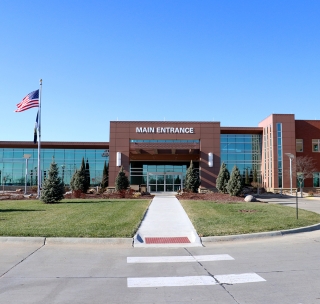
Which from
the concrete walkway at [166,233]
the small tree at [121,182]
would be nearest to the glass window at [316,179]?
the small tree at [121,182]

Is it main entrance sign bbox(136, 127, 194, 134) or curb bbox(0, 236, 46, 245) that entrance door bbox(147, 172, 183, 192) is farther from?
curb bbox(0, 236, 46, 245)

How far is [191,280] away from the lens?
6590mm

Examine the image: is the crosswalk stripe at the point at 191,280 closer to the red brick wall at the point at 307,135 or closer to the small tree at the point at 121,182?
the small tree at the point at 121,182

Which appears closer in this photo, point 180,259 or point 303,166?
point 180,259

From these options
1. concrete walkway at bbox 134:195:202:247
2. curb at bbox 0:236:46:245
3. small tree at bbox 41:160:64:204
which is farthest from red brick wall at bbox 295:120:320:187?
curb at bbox 0:236:46:245

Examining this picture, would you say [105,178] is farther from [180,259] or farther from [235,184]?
[180,259]

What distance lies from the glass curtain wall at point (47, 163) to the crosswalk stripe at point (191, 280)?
4240cm

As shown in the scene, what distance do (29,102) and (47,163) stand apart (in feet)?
75.9

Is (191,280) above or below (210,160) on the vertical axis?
A: below

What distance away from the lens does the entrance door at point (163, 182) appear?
150 feet

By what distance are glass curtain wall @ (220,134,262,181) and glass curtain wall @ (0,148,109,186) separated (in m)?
→ 16.7

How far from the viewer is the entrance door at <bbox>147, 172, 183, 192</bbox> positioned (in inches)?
1801

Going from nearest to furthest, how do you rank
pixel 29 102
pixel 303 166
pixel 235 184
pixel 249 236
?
pixel 249 236 → pixel 29 102 → pixel 235 184 → pixel 303 166

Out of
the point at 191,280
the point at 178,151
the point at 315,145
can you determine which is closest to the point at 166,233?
the point at 191,280
